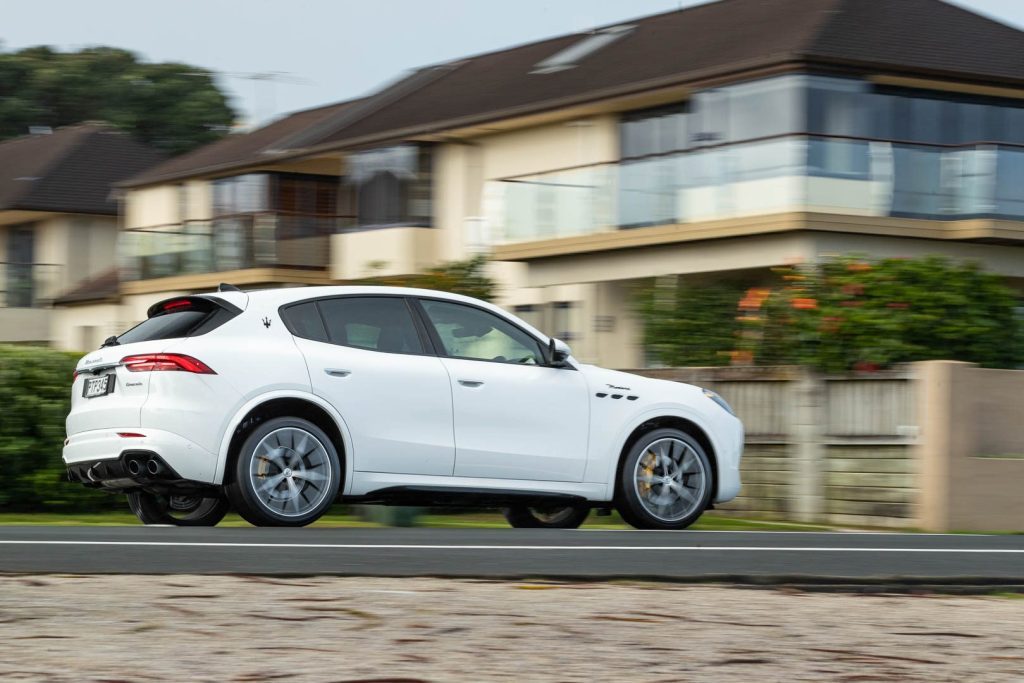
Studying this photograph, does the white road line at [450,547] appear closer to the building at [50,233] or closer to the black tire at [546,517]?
the black tire at [546,517]

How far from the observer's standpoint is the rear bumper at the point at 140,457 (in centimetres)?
1127

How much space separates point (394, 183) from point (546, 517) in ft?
73.4

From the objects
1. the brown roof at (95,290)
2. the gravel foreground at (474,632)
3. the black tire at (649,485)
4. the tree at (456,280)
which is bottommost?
the gravel foreground at (474,632)

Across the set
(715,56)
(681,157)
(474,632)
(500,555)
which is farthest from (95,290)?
(474,632)

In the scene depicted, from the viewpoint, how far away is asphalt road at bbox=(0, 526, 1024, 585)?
8727mm

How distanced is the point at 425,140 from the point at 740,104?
8.44 metres

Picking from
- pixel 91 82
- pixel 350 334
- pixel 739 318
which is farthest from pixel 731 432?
pixel 91 82

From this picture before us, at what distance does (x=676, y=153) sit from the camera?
1091 inches

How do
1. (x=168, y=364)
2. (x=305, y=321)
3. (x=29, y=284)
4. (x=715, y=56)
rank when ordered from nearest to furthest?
(x=168, y=364) < (x=305, y=321) < (x=715, y=56) < (x=29, y=284)

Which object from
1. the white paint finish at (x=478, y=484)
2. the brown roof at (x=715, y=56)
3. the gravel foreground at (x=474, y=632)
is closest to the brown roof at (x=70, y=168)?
the brown roof at (x=715, y=56)

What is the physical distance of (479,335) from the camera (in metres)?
12.5

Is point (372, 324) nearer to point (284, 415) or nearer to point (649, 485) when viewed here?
point (284, 415)

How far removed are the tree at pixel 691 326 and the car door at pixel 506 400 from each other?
8.50m

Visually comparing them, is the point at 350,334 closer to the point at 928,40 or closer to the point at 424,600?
the point at 424,600
